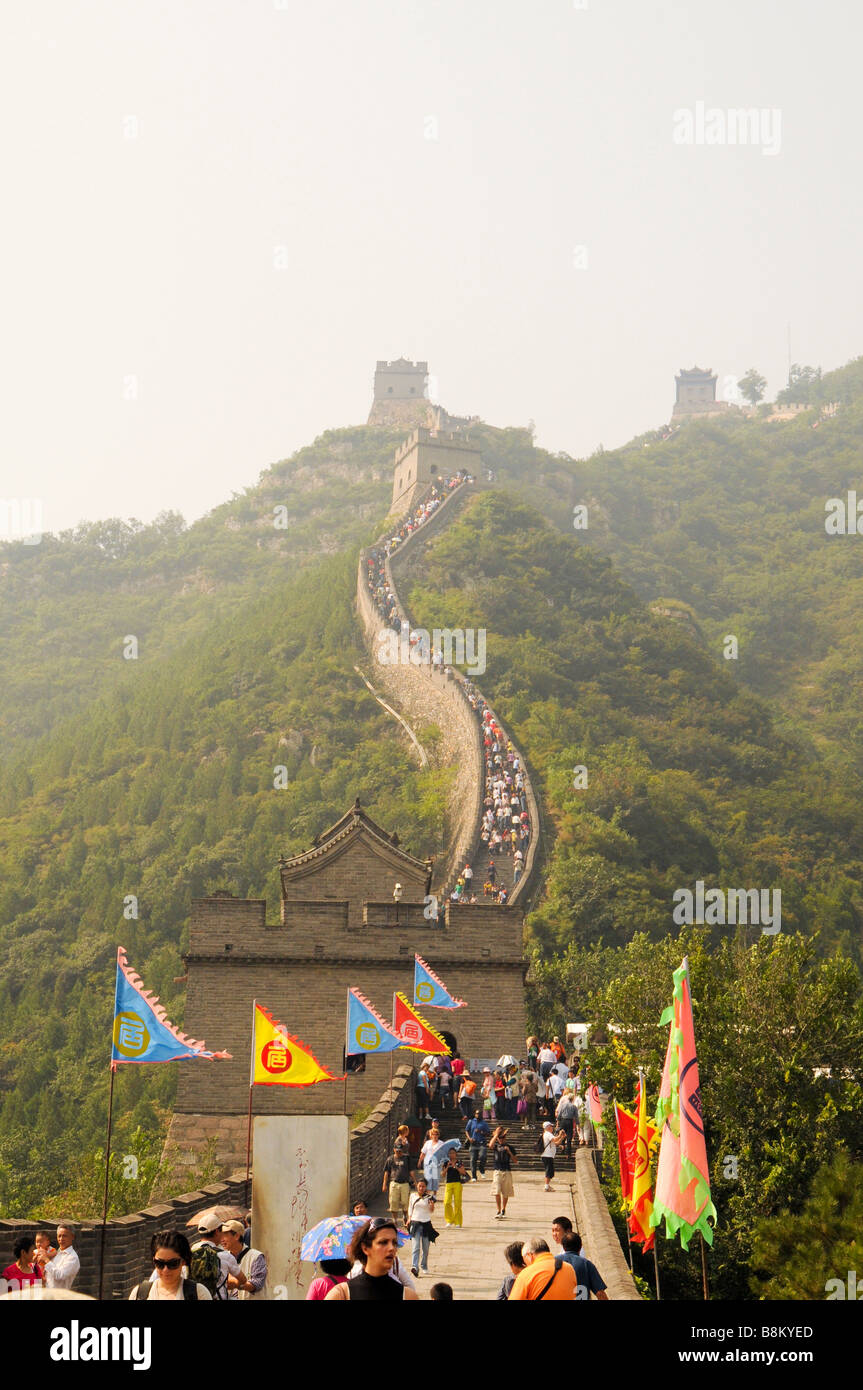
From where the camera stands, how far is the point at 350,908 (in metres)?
35.6

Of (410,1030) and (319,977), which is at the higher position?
(319,977)

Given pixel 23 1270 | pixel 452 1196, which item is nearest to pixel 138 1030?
pixel 452 1196

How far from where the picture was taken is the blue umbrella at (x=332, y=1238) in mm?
10867

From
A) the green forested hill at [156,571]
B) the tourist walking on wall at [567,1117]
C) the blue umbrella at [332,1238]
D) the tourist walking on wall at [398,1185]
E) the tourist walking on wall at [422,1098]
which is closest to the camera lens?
the blue umbrella at [332,1238]

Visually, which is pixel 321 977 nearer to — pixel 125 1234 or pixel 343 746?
pixel 125 1234

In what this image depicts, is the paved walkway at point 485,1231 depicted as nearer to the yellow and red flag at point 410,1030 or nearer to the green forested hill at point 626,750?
the yellow and red flag at point 410,1030

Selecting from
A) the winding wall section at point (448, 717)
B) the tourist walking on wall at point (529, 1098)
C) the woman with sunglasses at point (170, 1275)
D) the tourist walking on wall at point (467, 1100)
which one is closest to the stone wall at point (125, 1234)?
the woman with sunglasses at point (170, 1275)

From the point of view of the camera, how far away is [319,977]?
109 ft

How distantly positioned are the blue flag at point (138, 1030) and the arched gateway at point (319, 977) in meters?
15.4

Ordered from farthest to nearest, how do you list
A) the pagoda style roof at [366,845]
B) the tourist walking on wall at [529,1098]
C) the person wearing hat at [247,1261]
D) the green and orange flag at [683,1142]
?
the pagoda style roof at [366,845] → the tourist walking on wall at [529,1098] → the green and orange flag at [683,1142] → the person wearing hat at [247,1261]

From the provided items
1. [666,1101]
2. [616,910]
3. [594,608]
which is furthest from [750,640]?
[666,1101]

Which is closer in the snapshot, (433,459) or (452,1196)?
(452,1196)

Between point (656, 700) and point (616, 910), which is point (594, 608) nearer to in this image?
point (656, 700)

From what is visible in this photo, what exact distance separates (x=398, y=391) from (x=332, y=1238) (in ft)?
509
